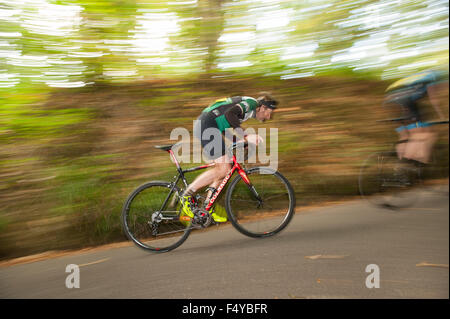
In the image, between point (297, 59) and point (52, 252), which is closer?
point (52, 252)

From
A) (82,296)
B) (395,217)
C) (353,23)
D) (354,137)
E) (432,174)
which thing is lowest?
(82,296)

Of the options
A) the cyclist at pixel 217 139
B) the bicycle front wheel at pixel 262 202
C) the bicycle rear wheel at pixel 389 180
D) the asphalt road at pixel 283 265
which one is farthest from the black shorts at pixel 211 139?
the bicycle rear wheel at pixel 389 180

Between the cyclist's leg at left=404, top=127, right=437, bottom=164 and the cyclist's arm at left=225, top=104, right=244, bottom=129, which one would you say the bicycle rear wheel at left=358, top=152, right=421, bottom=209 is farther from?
the cyclist's arm at left=225, top=104, right=244, bottom=129

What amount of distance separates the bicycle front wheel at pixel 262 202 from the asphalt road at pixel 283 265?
0.53ft

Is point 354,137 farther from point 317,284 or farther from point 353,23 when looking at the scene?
point 317,284

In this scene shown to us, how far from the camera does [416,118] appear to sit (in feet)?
13.2

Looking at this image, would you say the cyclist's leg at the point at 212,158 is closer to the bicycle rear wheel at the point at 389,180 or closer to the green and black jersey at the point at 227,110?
the green and black jersey at the point at 227,110

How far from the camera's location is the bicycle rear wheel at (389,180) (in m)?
4.14

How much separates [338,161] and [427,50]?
2327 millimetres

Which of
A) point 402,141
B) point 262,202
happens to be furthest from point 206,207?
point 402,141

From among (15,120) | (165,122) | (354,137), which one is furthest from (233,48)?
(15,120)

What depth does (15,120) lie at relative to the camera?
14.4 feet

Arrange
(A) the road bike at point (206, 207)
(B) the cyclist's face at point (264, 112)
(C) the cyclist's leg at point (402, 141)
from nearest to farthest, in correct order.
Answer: (A) the road bike at point (206, 207) < (B) the cyclist's face at point (264, 112) < (C) the cyclist's leg at point (402, 141)

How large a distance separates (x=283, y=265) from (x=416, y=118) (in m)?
2.79
